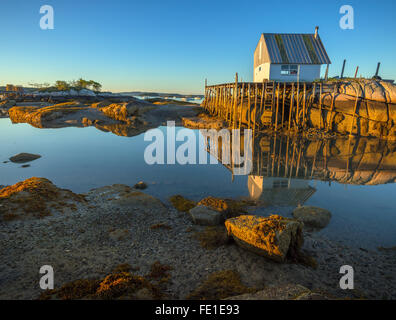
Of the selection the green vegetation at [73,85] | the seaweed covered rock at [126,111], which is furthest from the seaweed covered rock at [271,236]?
the green vegetation at [73,85]

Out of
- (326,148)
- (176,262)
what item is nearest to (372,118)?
(326,148)

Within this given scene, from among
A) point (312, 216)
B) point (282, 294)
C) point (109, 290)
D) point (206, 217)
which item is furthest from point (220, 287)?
point (312, 216)

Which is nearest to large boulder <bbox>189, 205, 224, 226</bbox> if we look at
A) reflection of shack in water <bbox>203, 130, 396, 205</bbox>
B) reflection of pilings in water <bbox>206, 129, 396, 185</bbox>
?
reflection of shack in water <bbox>203, 130, 396, 205</bbox>

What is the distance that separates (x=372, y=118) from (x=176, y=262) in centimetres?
2079

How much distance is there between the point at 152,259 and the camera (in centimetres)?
498

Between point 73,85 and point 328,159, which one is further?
point 73,85

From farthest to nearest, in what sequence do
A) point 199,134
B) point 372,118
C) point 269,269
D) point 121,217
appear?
point 199,134 → point 372,118 → point 121,217 → point 269,269

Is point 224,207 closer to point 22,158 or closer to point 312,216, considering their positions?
point 312,216

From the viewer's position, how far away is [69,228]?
6.05 metres

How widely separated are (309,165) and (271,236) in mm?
9117

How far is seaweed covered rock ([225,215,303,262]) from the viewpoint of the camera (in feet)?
15.8

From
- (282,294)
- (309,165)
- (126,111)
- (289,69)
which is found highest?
(289,69)

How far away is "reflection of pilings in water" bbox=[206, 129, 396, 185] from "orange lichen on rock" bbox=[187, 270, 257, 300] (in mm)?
7304

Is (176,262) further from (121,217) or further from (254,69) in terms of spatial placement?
(254,69)
